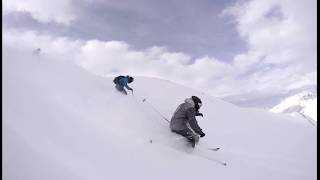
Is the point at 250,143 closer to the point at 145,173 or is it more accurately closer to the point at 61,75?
the point at 145,173

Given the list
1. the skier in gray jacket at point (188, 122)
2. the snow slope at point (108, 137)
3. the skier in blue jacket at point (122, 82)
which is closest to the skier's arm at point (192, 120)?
the skier in gray jacket at point (188, 122)

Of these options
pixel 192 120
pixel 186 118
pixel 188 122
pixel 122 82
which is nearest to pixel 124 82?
pixel 122 82

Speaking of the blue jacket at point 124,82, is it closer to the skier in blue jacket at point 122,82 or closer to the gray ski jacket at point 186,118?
the skier in blue jacket at point 122,82

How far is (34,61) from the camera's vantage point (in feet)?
41.7

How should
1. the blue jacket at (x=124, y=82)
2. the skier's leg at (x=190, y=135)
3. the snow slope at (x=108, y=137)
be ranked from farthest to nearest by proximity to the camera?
the blue jacket at (x=124, y=82) < the skier's leg at (x=190, y=135) < the snow slope at (x=108, y=137)

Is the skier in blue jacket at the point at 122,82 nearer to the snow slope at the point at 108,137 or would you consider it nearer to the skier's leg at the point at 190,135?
the snow slope at the point at 108,137

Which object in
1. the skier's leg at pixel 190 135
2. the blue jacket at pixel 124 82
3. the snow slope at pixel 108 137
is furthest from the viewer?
the blue jacket at pixel 124 82

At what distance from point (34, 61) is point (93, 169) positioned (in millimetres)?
6627

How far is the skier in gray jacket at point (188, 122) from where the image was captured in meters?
11.5

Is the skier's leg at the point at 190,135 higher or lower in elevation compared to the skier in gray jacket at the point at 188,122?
lower

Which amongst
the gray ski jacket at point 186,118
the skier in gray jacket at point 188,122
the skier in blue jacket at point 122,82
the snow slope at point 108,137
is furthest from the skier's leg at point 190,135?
the skier in blue jacket at point 122,82

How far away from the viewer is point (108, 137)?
10039 mm

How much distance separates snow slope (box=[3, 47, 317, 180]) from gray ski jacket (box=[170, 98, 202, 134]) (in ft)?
1.87

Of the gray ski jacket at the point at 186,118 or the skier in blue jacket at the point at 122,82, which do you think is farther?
the skier in blue jacket at the point at 122,82
